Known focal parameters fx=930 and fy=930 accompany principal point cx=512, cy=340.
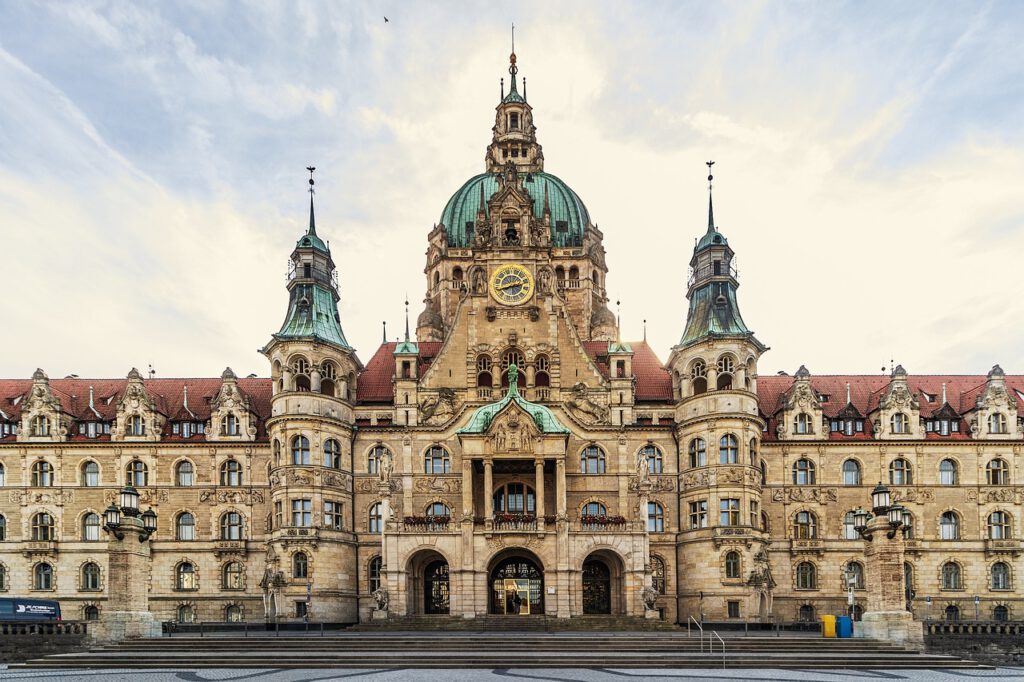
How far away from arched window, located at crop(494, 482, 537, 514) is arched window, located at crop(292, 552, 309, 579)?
12458 millimetres

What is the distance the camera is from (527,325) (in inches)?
2493

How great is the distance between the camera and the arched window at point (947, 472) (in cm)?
6219

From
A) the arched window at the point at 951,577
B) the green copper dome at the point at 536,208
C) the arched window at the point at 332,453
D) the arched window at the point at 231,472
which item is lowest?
the arched window at the point at 951,577

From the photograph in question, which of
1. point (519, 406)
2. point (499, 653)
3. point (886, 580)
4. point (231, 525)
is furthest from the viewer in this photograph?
point (231, 525)

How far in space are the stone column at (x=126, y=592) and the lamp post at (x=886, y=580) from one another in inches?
1344

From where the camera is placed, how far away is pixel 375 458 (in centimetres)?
6225

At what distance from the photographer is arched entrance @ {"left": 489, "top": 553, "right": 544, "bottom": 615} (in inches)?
2315

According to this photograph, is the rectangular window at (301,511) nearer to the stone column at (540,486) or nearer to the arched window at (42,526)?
the stone column at (540,486)

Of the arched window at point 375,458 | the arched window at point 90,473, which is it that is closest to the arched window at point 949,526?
the arched window at point 375,458

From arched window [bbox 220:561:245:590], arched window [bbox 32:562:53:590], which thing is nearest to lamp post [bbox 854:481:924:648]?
arched window [bbox 220:561:245:590]

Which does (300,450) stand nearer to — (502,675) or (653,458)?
(653,458)

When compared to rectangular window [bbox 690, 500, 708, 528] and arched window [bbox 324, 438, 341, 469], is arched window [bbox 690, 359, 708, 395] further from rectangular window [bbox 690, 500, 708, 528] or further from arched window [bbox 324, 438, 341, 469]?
arched window [bbox 324, 438, 341, 469]

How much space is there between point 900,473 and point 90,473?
2137 inches

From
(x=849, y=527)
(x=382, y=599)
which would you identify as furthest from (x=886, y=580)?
(x=382, y=599)
